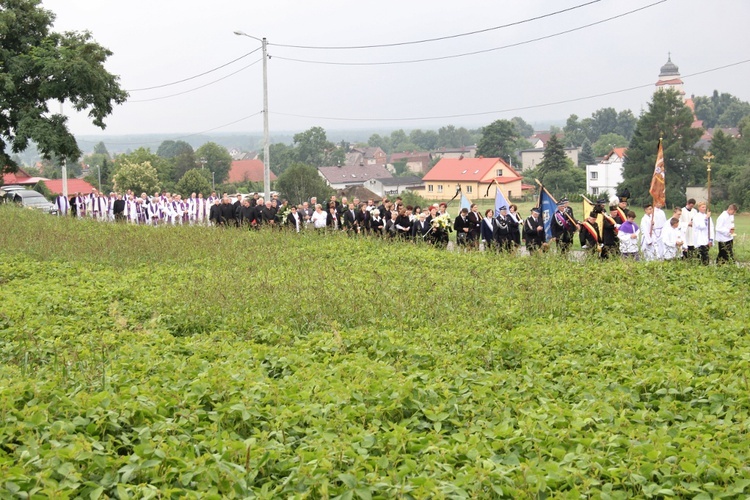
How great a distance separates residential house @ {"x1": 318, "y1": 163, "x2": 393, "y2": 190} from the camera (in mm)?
148125

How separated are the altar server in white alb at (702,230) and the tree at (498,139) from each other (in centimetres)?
11082

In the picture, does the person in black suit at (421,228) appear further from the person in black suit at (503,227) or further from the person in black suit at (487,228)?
the person in black suit at (503,227)

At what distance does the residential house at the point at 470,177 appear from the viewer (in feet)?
337

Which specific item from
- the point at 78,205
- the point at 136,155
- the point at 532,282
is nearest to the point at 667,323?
the point at 532,282

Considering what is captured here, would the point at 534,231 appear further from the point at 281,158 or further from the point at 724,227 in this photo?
the point at 281,158

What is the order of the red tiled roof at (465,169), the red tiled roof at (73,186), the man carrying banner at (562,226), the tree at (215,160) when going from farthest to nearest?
the tree at (215,160), the red tiled roof at (465,169), the red tiled roof at (73,186), the man carrying banner at (562,226)

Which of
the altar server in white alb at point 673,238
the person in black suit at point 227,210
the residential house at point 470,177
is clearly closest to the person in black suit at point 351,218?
the person in black suit at point 227,210

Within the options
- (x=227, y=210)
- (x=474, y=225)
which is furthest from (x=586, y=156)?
(x=474, y=225)

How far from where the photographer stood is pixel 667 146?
76438mm

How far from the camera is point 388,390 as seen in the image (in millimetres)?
7164

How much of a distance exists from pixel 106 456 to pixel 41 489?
0.62 meters

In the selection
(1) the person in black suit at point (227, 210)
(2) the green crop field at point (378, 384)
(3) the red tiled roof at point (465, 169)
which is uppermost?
(3) the red tiled roof at point (465, 169)

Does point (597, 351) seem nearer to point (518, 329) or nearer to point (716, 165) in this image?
point (518, 329)

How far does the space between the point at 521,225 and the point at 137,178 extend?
76.5 meters
